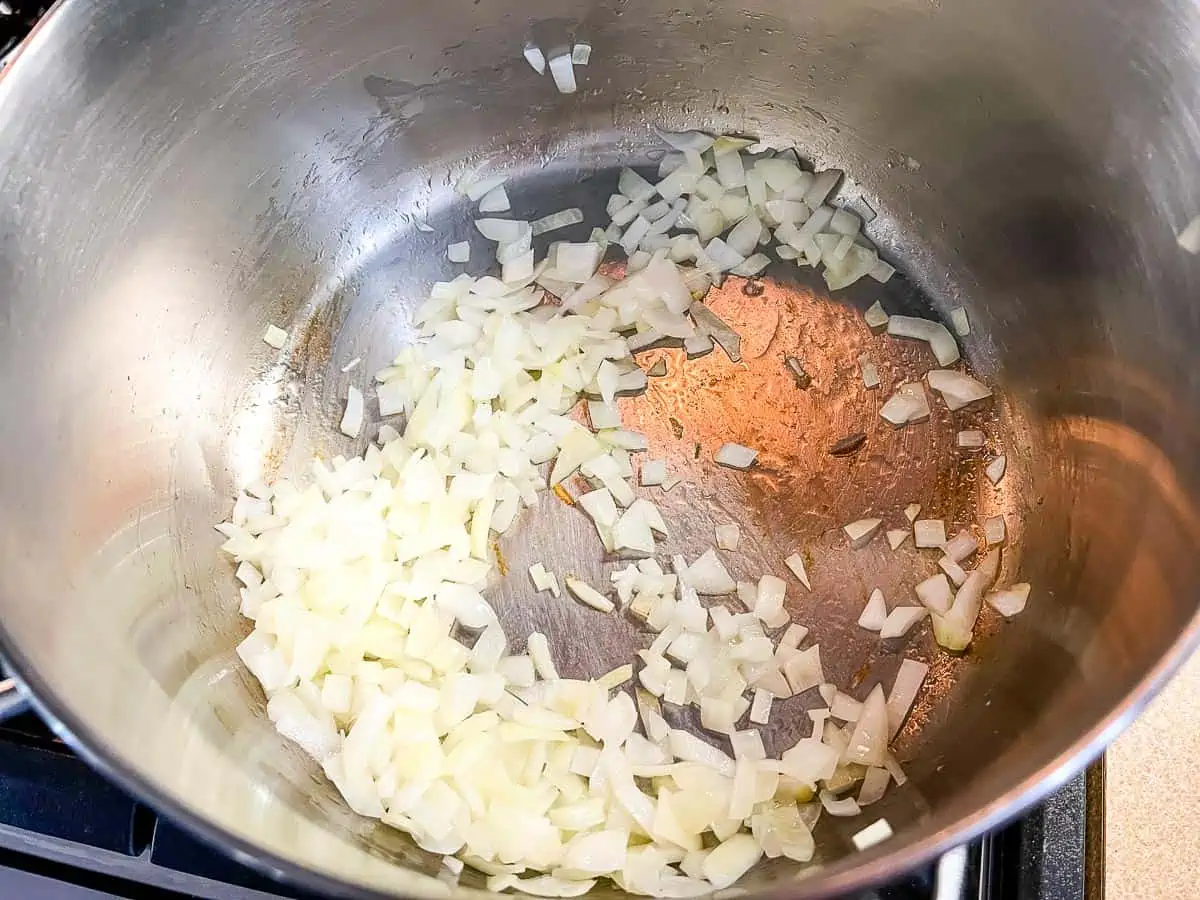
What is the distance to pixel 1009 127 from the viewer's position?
115cm

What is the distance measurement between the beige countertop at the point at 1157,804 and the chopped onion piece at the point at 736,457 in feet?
1.60

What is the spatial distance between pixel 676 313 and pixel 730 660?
469mm

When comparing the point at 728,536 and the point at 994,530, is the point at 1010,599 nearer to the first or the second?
the point at 994,530

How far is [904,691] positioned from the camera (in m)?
1.03

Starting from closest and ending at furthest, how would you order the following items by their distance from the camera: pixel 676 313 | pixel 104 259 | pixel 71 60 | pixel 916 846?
pixel 916 846
pixel 71 60
pixel 104 259
pixel 676 313

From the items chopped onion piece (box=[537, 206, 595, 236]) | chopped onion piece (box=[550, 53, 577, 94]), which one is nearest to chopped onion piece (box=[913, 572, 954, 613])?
chopped onion piece (box=[537, 206, 595, 236])

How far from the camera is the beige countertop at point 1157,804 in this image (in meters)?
0.88

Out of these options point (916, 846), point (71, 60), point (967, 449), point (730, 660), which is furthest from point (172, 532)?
point (967, 449)

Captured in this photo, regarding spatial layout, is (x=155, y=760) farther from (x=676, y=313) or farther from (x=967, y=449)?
(x=967, y=449)

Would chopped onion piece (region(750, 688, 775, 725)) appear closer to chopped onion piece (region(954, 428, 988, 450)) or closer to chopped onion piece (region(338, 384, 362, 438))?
chopped onion piece (region(954, 428, 988, 450))

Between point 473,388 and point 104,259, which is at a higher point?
point 104,259

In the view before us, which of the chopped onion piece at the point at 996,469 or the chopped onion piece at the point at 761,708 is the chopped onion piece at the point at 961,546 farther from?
the chopped onion piece at the point at 761,708

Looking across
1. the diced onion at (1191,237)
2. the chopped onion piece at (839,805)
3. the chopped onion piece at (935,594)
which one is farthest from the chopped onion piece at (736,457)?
the diced onion at (1191,237)

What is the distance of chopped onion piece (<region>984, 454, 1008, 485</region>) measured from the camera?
117 cm
